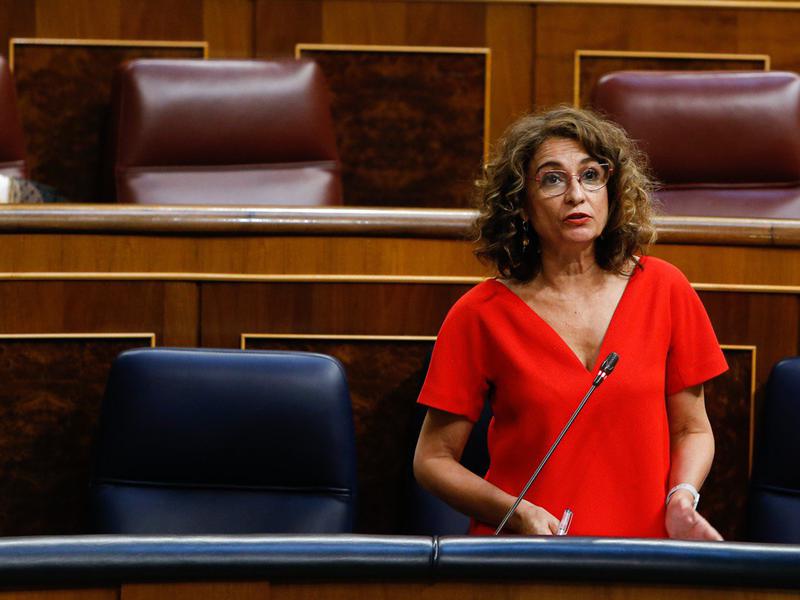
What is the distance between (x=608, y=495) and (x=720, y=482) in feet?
0.83

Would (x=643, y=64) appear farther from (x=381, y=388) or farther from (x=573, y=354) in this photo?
(x=573, y=354)

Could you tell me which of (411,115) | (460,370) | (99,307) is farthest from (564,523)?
(411,115)

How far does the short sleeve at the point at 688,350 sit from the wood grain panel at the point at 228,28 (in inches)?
32.7

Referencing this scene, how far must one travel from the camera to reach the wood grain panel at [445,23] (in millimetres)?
1326

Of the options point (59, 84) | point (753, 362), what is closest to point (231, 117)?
point (59, 84)

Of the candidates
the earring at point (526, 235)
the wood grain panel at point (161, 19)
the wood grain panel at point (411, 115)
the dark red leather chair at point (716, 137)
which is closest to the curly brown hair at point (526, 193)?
the earring at point (526, 235)

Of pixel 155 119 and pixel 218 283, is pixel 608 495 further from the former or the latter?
pixel 155 119

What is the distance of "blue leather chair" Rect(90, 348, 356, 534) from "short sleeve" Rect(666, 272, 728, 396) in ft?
0.74

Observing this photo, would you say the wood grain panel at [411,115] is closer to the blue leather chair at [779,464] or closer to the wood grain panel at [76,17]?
the wood grain panel at [76,17]

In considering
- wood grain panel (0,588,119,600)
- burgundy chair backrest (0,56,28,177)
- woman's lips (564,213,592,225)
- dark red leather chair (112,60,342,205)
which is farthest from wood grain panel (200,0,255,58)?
wood grain panel (0,588,119,600)

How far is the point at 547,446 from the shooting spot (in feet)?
2.06

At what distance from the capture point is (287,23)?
1.34 m

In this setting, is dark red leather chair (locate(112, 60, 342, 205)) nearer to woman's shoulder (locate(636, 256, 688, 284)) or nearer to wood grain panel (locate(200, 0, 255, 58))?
wood grain panel (locate(200, 0, 255, 58))

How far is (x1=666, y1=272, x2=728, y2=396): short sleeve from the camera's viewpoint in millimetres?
653
